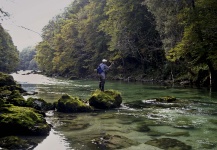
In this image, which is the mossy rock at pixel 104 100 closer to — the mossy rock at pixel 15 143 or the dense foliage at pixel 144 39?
the dense foliage at pixel 144 39

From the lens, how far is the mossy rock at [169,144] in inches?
313

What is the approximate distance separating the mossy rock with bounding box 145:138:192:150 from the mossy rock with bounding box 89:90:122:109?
6.88 meters

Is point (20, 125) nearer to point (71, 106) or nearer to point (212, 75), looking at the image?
point (71, 106)

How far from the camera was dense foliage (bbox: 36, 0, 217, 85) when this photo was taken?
2500 cm

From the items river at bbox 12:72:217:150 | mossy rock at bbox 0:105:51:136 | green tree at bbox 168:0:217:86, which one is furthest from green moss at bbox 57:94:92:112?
green tree at bbox 168:0:217:86

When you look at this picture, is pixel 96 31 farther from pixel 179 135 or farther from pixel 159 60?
pixel 179 135

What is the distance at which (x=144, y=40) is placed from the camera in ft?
148

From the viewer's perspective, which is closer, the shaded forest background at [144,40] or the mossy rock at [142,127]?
the mossy rock at [142,127]

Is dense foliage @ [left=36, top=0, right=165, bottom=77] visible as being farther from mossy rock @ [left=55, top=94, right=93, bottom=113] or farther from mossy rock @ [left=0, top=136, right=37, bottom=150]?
mossy rock @ [left=0, top=136, right=37, bottom=150]

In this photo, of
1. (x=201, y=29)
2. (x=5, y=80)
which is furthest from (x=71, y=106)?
(x=201, y=29)

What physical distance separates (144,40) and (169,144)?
38.0m

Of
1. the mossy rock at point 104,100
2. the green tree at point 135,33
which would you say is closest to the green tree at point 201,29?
the mossy rock at point 104,100

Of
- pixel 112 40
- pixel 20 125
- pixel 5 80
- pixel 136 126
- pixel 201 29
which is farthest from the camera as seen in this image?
pixel 112 40

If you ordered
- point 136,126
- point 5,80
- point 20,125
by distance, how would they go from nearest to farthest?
point 20,125 < point 136,126 < point 5,80
